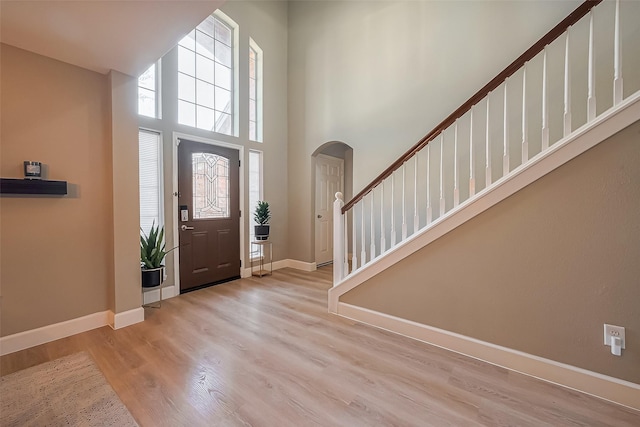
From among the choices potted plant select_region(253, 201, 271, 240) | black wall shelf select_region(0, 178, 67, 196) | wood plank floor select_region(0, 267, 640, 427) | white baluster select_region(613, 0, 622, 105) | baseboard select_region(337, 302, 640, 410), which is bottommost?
wood plank floor select_region(0, 267, 640, 427)

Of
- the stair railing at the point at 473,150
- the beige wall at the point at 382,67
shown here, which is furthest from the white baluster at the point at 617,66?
the beige wall at the point at 382,67

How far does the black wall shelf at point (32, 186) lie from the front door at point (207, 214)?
125cm

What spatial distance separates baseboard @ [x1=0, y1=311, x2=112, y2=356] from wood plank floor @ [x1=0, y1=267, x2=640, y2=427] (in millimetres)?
74

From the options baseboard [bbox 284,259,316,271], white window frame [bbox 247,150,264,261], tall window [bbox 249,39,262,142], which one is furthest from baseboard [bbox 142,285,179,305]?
tall window [bbox 249,39,262,142]

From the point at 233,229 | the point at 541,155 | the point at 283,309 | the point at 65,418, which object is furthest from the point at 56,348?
the point at 541,155

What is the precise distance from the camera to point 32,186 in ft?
7.07

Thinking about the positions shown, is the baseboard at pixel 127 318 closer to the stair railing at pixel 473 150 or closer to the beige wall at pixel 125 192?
the beige wall at pixel 125 192

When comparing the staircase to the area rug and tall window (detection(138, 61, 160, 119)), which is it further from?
tall window (detection(138, 61, 160, 119))

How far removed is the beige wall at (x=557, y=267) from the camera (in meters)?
1.57

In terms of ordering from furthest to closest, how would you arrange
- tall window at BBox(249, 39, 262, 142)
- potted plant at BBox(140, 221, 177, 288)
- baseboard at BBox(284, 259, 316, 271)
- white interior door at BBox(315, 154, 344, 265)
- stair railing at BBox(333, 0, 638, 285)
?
1. white interior door at BBox(315, 154, 344, 265)
2. baseboard at BBox(284, 259, 316, 271)
3. tall window at BBox(249, 39, 262, 142)
4. potted plant at BBox(140, 221, 177, 288)
5. stair railing at BBox(333, 0, 638, 285)

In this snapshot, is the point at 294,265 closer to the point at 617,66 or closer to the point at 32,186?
the point at 32,186

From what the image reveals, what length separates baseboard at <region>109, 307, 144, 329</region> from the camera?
99.8 inches

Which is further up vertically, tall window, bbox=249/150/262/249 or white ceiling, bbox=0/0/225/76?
white ceiling, bbox=0/0/225/76

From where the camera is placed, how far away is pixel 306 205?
4.80m
